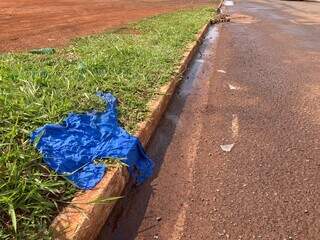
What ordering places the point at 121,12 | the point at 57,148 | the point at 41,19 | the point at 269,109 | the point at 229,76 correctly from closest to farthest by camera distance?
the point at 57,148
the point at 269,109
the point at 229,76
the point at 41,19
the point at 121,12

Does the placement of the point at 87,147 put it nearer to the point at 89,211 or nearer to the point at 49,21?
the point at 89,211

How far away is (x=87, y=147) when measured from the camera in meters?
4.05

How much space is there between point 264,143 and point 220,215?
5.29ft

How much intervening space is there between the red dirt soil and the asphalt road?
12.5ft

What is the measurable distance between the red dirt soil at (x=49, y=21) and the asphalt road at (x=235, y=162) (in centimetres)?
380

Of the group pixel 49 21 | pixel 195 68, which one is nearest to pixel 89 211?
pixel 195 68

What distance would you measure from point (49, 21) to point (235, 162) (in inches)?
410

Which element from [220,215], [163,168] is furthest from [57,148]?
[220,215]

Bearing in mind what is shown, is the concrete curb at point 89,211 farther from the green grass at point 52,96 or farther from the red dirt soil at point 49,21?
the red dirt soil at point 49,21

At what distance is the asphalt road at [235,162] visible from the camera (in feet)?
12.0

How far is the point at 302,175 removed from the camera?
446 centimetres

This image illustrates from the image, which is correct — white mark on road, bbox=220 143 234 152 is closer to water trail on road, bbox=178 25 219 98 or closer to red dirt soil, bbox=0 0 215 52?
water trail on road, bbox=178 25 219 98

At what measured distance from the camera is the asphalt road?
3.66m

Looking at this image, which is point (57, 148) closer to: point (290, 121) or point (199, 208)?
point (199, 208)
